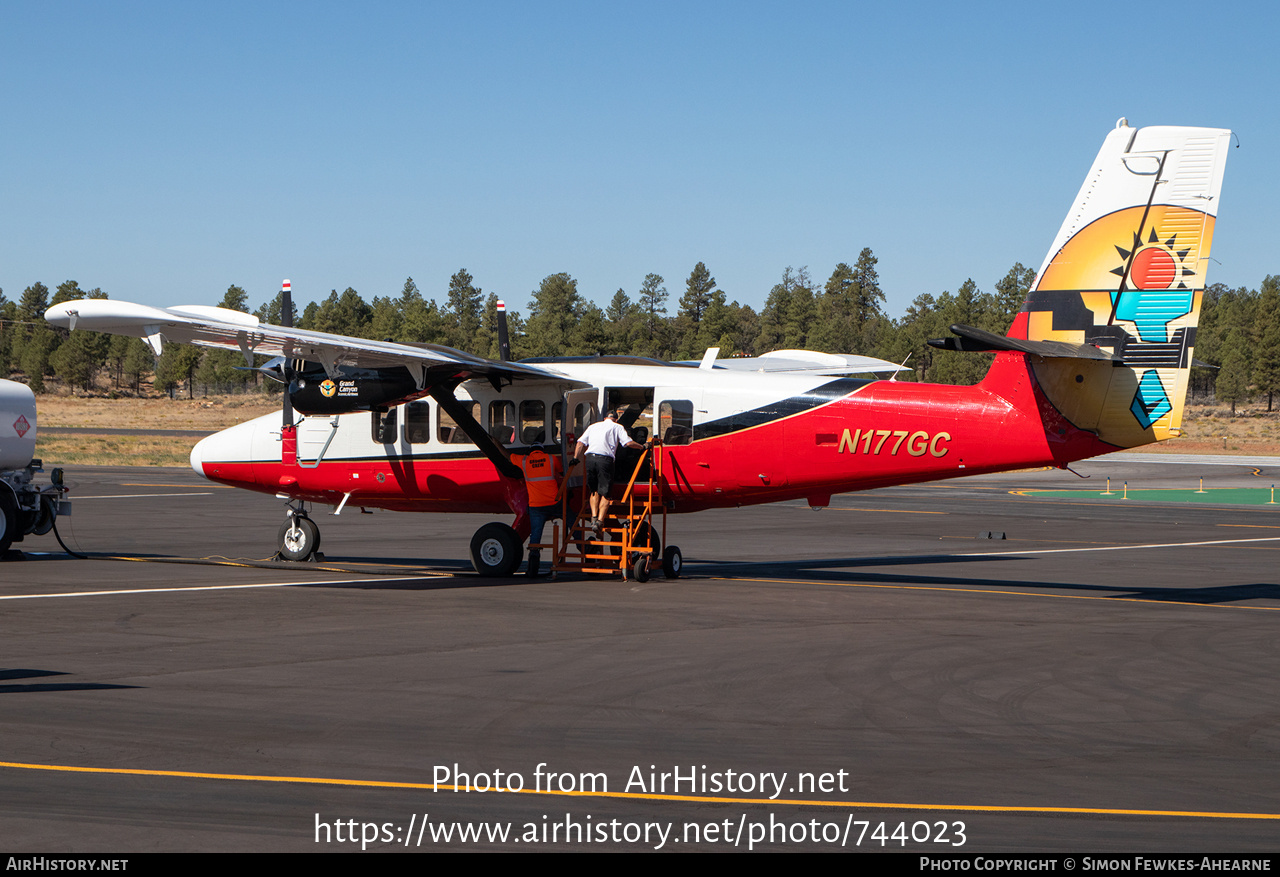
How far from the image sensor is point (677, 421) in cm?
1830

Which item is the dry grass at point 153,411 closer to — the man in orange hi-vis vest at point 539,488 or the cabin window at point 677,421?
the man in orange hi-vis vest at point 539,488

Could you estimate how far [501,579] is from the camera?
1877 cm

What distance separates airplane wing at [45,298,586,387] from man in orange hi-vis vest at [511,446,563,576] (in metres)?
1.27

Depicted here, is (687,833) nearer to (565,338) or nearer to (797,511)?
(797,511)

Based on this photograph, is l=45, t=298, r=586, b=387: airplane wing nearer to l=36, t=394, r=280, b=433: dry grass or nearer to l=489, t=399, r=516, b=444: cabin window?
l=489, t=399, r=516, b=444: cabin window

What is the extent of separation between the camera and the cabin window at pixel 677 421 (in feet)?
59.9

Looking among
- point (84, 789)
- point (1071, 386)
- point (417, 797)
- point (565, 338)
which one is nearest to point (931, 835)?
point (417, 797)

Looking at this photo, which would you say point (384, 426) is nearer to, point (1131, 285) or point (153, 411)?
point (1131, 285)

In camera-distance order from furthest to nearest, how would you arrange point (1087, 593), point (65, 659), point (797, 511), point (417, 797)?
point (797, 511)
point (1087, 593)
point (65, 659)
point (417, 797)

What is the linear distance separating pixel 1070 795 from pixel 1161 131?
10791 mm

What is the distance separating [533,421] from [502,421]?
0.53m

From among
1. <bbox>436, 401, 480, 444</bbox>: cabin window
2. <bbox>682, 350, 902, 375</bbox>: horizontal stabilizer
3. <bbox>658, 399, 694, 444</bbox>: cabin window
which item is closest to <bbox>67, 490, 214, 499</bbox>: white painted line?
<bbox>436, 401, 480, 444</bbox>: cabin window

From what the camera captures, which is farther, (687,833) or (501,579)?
(501,579)

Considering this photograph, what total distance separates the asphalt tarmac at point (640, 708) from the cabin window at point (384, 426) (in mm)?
2157
